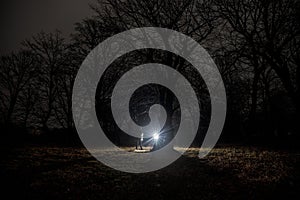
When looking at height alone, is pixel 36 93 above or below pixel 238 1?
below

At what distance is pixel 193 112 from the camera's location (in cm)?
1853

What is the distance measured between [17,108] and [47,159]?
22.2m

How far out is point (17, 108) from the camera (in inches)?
1270

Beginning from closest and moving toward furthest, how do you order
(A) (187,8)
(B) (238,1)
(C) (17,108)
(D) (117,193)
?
(D) (117,193)
(B) (238,1)
(A) (187,8)
(C) (17,108)

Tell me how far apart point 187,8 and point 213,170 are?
983 cm

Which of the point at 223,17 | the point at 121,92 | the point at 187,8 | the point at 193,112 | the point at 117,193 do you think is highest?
the point at 187,8

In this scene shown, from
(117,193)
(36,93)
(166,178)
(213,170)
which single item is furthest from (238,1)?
(36,93)

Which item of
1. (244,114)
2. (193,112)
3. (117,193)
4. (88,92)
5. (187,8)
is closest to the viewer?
(117,193)

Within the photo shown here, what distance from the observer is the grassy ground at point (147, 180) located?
8438 millimetres

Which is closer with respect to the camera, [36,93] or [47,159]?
[47,159]

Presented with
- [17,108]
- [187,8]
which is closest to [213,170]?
[187,8]

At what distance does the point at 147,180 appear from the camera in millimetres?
10312

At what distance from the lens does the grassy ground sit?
8.44 m

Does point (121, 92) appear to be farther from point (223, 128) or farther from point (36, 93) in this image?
point (223, 128)
